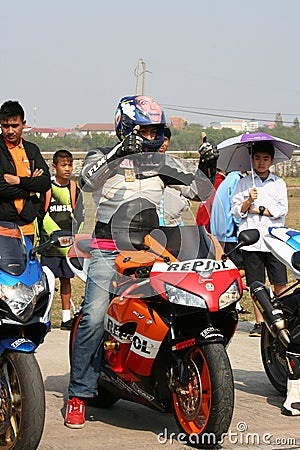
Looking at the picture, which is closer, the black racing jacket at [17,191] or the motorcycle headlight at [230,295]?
the motorcycle headlight at [230,295]

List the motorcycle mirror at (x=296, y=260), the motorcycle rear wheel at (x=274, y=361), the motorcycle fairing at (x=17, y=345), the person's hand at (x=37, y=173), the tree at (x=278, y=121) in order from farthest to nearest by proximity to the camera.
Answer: the tree at (x=278, y=121) → the person's hand at (x=37, y=173) → the motorcycle rear wheel at (x=274, y=361) → the motorcycle mirror at (x=296, y=260) → the motorcycle fairing at (x=17, y=345)

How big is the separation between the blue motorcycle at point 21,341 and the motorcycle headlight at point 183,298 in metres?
0.65

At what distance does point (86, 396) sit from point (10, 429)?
0.99 m

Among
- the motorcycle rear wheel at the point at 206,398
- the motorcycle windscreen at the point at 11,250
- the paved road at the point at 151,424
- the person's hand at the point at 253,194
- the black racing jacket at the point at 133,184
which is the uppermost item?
the black racing jacket at the point at 133,184

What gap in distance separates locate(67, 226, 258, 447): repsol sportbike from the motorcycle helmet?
59 centimetres

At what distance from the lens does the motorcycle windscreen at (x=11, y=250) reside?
512 centimetres

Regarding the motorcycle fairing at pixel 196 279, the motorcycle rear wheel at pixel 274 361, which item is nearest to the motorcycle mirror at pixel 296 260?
the motorcycle rear wheel at pixel 274 361

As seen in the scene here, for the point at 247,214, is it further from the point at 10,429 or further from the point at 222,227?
the point at 10,429

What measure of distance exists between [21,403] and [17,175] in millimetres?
3432

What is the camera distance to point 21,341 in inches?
198

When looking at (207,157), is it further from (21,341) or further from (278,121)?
(278,121)

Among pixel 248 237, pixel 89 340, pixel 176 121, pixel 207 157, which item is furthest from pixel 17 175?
pixel 248 237

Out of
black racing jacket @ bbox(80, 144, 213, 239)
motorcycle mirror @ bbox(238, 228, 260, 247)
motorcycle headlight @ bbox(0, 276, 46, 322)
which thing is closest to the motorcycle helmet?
black racing jacket @ bbox(80, 144, 213, 239)

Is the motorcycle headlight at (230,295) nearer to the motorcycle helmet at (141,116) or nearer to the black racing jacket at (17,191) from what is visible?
the motorcycle helmet at (141,116)
